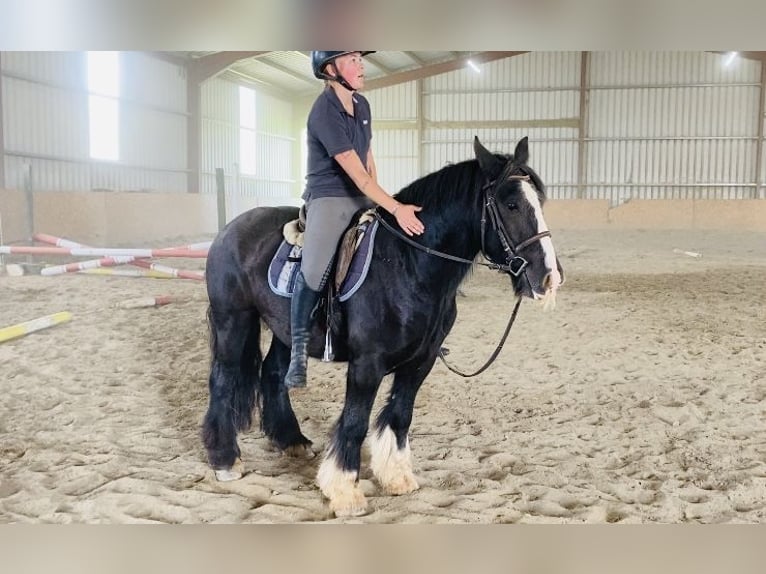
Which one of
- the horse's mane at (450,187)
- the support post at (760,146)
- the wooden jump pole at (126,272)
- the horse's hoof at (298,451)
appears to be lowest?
the horse's hoof at (298,451)

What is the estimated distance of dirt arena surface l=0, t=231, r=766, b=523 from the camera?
2.38m

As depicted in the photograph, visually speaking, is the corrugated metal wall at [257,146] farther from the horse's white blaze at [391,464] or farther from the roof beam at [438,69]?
the horse's white blaze at [391,464]

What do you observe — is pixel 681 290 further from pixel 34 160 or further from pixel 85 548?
pixel 34 160

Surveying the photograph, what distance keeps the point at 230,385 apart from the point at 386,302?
938 millimetres

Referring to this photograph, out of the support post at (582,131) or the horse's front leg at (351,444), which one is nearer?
the horse's front leg at (351,444)

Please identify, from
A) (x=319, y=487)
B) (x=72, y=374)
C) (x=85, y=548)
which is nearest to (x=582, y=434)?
(x=319, y=487)

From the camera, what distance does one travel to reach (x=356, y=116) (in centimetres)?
228

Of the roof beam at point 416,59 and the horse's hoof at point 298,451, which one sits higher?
the roof beam at point 416,59

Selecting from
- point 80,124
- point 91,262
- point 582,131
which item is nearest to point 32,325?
point 91,262

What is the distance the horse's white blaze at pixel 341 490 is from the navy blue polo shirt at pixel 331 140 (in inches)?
41.1

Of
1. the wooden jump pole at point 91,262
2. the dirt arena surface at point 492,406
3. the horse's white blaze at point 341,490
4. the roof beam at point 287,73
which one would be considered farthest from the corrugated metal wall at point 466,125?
the horse's white blaze at point 341,490

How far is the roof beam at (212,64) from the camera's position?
8.83 ft

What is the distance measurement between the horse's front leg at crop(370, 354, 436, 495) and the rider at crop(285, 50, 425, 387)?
41 cm

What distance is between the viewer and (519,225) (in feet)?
6.47
